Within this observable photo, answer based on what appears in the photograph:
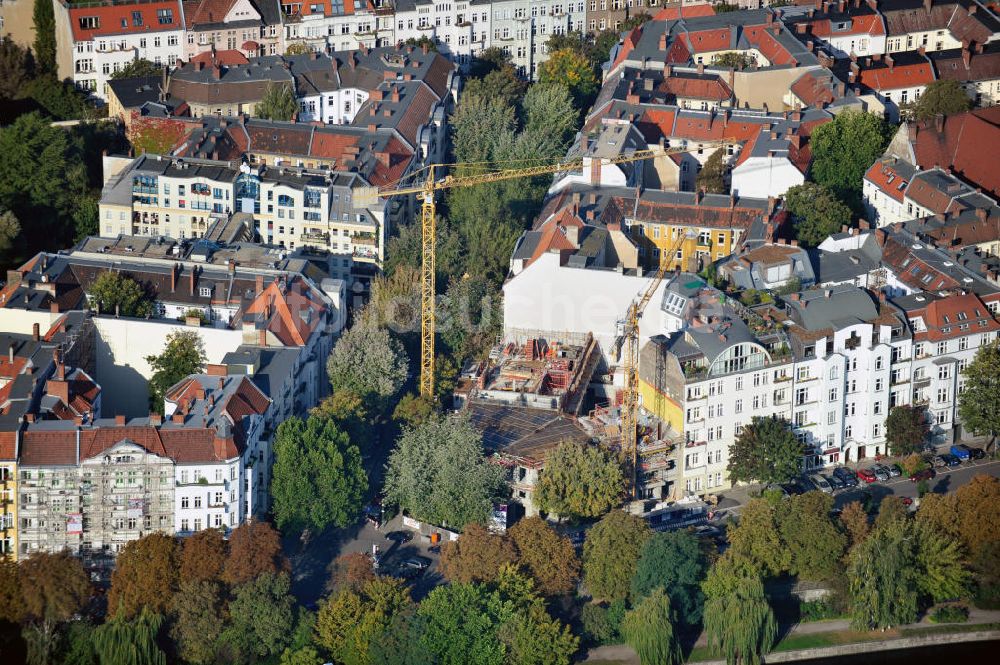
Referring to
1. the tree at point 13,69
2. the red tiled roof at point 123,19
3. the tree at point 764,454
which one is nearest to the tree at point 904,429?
the tree at point 764,454

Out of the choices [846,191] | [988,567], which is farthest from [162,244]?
[988,567]

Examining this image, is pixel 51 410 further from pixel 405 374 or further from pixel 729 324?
pixel 729 324

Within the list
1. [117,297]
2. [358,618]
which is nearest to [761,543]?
[358,618]

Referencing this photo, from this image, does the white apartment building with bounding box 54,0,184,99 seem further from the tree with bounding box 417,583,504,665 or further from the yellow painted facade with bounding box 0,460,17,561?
the tree with bounding box 417,583,504,665

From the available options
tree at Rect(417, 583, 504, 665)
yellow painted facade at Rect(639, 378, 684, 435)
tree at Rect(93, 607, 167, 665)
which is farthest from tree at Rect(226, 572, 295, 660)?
yellow painted facade at Rect(639, 378, 684, 435)

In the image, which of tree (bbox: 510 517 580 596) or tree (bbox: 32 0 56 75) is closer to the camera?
tree (bbox: 510 517 580 596)

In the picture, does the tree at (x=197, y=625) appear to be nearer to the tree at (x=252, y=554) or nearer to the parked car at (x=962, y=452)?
the tree at (x=252, y=554)
